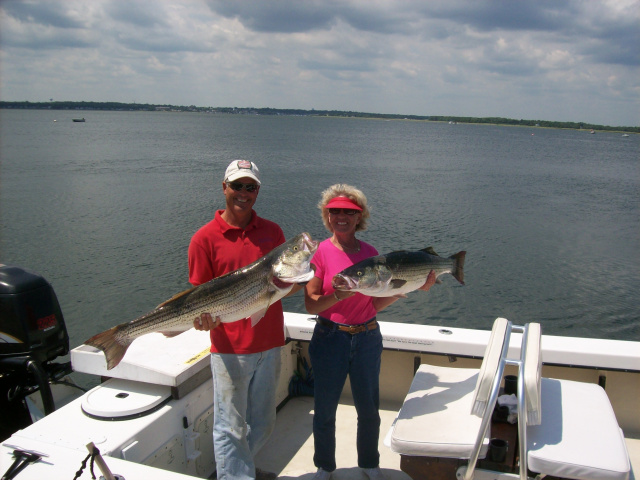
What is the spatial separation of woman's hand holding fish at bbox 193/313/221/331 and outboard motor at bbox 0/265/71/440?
4.93ft

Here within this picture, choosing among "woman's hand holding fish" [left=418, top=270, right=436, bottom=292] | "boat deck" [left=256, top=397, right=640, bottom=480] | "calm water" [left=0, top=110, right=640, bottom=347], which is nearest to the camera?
"woman's hand holding fish" [left=418, top=270, right=436, bottom=292]

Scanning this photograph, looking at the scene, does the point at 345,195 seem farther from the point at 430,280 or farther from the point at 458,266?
the point at 458,266

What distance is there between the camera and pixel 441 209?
2017 cm

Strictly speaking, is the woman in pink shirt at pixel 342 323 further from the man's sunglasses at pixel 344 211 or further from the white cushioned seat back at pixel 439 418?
the white cushioned seat back at pixel 439 418

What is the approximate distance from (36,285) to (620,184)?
34.3 m

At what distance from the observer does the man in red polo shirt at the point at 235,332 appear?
304 centimetres

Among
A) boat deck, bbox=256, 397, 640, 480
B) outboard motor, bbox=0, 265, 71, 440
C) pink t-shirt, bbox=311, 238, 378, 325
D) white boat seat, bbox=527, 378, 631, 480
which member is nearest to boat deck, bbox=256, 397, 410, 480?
boat deck, bbox=256, 397, 640, 480

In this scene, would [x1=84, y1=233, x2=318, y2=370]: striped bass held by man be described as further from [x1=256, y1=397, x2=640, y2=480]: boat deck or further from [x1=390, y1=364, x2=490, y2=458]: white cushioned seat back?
[x1=256, y1=397, x2=640, y2=480]: boat deck

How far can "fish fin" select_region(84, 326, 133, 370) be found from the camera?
2.87m

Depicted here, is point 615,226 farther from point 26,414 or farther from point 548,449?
point 26,414

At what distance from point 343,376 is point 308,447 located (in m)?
1.30

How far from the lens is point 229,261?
10.1 ft

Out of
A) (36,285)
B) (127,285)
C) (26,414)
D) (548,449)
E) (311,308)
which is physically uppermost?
(311,308)

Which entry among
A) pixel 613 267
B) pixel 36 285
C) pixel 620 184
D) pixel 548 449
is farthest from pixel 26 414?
pixel 620 184
